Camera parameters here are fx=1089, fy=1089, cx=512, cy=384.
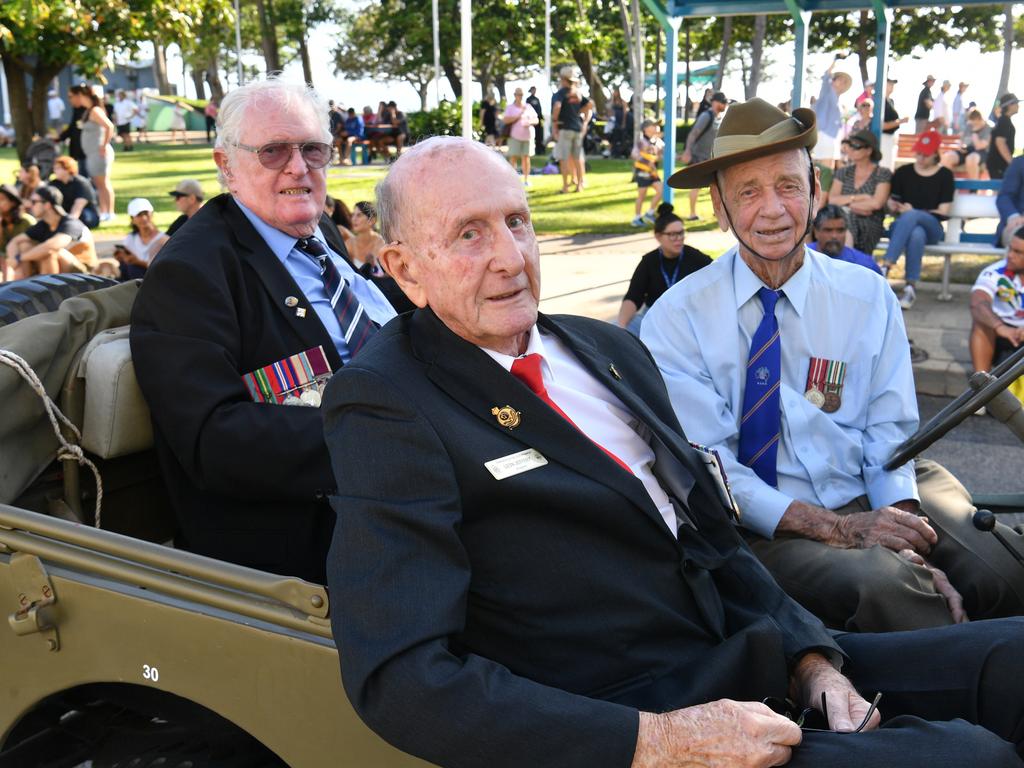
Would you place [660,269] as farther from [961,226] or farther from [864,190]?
[961,226]

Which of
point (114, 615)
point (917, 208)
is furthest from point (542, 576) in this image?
point (917, 208)

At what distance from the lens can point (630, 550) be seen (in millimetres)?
1993

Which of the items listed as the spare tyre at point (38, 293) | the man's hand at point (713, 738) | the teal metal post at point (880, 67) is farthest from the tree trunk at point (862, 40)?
the man's hand at point (713, 738)

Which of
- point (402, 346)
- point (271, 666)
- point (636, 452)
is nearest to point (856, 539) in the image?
point (636, 452)

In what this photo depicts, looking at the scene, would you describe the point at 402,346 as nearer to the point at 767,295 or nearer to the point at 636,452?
the point at 636,452

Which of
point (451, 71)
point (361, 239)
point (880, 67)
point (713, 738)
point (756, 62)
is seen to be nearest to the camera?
point (713, 738)

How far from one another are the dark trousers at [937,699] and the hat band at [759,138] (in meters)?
1.45

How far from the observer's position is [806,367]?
3061mm

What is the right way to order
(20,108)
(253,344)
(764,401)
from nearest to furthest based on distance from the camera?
(253,344) < (764,401) < (20,108)

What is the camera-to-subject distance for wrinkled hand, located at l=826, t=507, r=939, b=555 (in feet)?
8.93

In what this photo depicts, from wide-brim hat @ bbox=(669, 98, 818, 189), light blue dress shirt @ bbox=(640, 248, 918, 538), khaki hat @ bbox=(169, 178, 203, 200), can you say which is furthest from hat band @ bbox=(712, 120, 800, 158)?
khaki hat @ bbox=(169, 178, 203, 200)

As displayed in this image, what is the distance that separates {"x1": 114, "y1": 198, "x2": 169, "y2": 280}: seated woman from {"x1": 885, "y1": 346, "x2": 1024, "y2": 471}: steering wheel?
7.53 metres

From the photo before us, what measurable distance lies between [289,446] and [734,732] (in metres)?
1.29

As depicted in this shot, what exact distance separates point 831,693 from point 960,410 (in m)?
0.94
